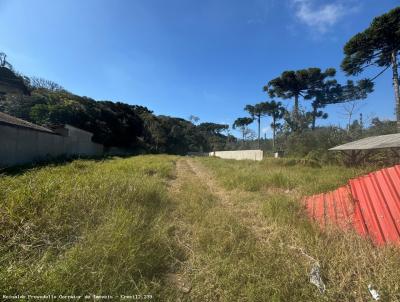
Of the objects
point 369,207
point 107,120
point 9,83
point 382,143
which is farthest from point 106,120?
point 369,207

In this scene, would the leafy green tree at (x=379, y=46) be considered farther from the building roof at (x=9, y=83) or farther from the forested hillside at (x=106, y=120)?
the building roof at (x=9, y=83)

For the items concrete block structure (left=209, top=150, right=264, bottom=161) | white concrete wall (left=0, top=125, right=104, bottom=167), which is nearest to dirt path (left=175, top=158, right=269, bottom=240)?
white concrete wall (left=0, top=125, right=104, bottom=167)

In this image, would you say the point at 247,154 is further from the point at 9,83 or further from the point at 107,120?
→ the point at 9,83

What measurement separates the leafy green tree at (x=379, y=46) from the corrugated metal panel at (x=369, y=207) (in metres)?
20.1

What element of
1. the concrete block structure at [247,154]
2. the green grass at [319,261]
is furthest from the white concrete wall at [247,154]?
the green grass at [319,261]

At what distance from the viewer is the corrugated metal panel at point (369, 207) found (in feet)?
11.2

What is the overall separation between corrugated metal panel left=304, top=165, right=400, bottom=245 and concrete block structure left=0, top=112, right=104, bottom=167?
13.3m

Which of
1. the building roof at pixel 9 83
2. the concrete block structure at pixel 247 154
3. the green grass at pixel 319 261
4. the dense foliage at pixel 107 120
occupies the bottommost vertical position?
the green grass at pixel 319 261

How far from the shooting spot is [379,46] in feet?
65.2

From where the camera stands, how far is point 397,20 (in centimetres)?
1803

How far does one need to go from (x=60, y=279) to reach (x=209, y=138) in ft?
214

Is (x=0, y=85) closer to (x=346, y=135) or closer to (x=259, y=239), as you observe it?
(x=259, y=239)

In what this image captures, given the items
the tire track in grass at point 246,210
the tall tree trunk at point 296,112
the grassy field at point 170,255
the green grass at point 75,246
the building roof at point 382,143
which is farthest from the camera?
the tall tree trunk at point 296,112

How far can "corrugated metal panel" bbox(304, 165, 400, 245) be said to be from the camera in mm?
3408
